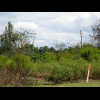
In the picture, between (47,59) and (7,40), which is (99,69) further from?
(7,40)

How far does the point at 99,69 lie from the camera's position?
39.1ft

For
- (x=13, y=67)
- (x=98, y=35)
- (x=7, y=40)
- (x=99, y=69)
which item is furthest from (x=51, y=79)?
(x=98, y=35)

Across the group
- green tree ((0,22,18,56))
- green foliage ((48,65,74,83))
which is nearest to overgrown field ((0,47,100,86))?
green foliage ((48,65,74,83))

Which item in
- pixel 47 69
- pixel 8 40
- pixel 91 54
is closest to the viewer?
pixel 47 69

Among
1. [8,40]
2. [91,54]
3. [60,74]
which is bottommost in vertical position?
[60,74]

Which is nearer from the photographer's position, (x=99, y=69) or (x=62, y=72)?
(x=62, y=72)

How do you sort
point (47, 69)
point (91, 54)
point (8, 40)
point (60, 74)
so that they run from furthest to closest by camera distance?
Answer: point (8, 40), point (91, 54), point (47, 69), point (60, 74)

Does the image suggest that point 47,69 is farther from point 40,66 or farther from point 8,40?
point 8,40

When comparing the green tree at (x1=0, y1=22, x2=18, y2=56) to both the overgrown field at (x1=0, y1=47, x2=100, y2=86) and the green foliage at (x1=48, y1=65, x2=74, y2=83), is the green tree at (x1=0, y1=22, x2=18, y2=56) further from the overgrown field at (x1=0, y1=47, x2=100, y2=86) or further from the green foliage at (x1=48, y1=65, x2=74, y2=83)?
the green foliage at (x1=48, y1=65, x2=74, y2=83)

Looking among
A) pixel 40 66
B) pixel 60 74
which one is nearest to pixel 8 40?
pixel 40 66

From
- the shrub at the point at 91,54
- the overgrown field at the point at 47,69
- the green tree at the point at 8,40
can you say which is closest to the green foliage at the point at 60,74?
the overgrown field at the point at 47,69

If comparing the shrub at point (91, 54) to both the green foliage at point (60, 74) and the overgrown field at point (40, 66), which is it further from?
the green foliage at point (60, 74)

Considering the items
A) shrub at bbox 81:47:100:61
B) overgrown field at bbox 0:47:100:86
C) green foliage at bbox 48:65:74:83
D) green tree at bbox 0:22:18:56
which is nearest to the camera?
overgrown field at bbox 0:47:100:86

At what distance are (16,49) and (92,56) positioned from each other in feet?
23.4
